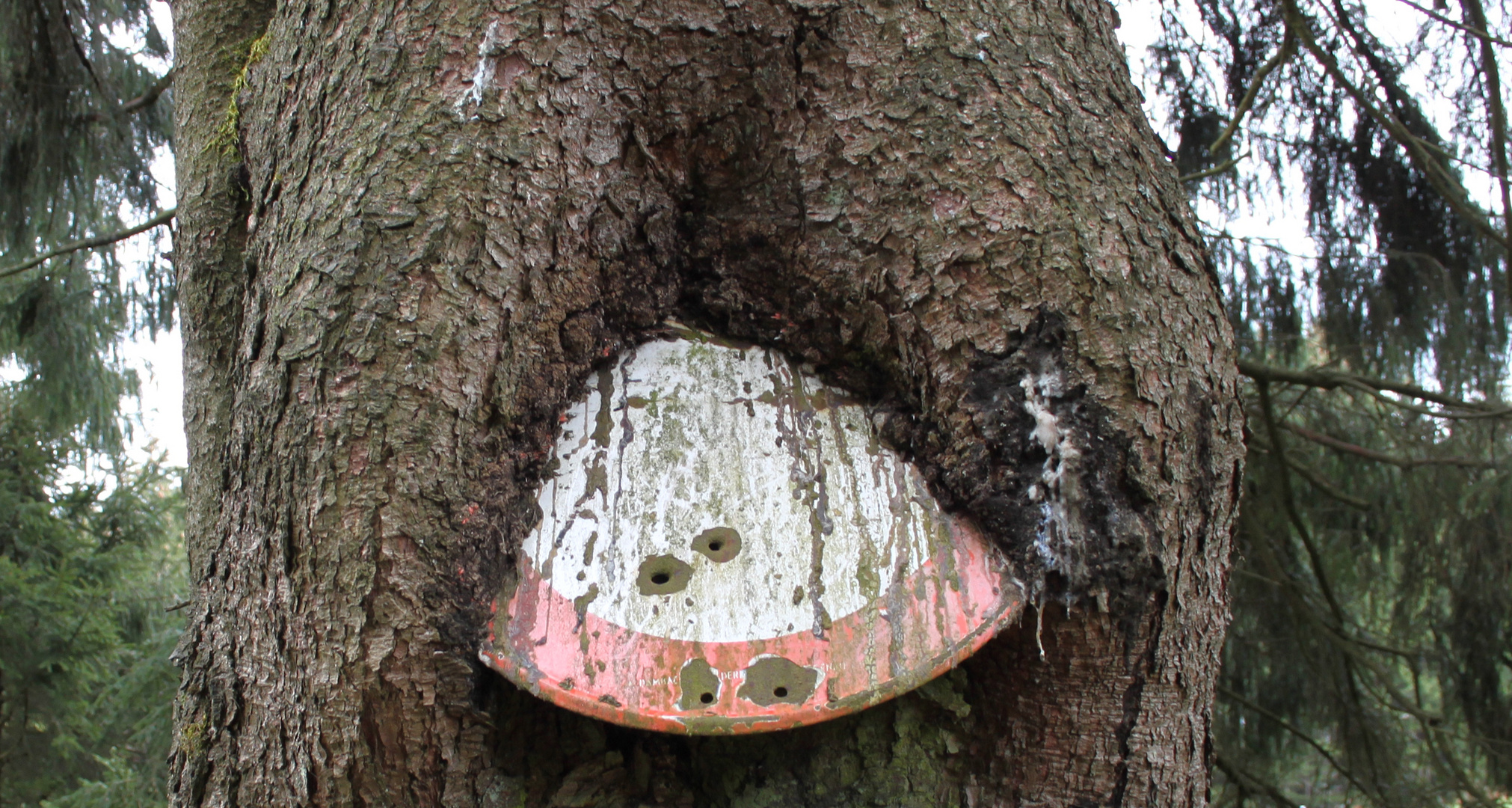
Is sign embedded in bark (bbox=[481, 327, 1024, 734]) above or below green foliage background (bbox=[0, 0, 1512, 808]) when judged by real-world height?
below

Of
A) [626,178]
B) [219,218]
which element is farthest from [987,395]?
[219,218]

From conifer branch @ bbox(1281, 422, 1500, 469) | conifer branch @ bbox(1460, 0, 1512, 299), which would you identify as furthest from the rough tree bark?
conifer branch @ bbox(1281, 422, 1500, 469)

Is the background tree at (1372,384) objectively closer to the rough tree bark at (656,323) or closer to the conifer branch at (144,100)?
the rough tree bark at (656,323)

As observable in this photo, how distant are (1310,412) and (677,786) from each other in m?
3.85

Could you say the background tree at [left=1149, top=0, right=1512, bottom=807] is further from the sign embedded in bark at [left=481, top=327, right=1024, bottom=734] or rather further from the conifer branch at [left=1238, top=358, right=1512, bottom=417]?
the sign embedded in bark at [left=481, top=327, right=1024, bottom=734]

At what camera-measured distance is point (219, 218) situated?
4.26 feet

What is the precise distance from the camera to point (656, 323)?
1206mm

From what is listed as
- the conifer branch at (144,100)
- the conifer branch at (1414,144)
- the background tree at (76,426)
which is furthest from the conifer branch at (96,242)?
the conifer branch at (1414,144)

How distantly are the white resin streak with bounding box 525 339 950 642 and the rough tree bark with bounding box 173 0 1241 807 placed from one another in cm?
5

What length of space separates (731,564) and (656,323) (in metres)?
0.37

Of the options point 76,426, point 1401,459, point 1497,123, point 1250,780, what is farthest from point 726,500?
point 76,426

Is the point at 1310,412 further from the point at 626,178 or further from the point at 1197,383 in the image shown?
the point at 626,178

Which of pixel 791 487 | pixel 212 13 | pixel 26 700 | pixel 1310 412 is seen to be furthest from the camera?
pixel 26 700

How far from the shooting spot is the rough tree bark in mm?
955
